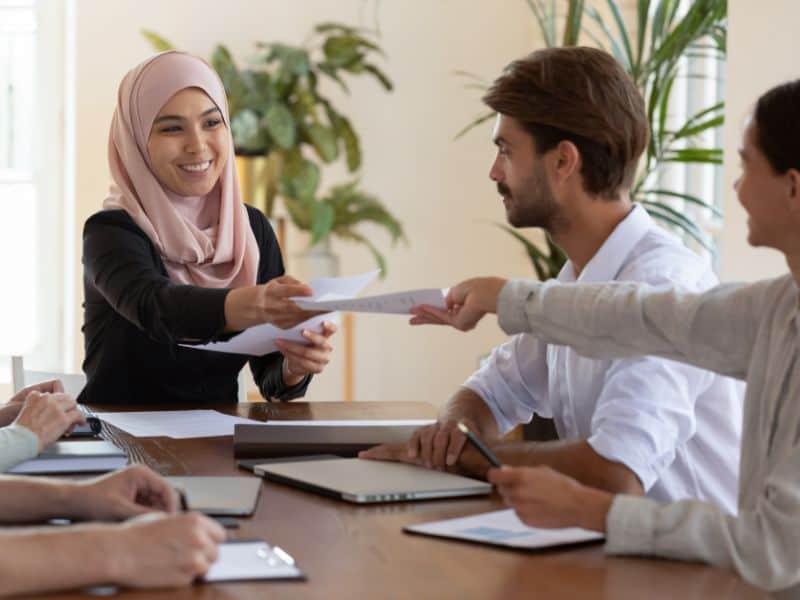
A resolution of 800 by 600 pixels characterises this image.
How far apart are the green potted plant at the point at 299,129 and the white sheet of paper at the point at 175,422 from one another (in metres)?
3.78

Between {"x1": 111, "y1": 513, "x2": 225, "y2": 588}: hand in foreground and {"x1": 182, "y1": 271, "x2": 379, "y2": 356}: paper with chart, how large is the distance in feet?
3.75

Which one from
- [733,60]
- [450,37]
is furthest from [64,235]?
[733,60]

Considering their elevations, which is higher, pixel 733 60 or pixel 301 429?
pixel 733 60

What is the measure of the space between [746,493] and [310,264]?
5152 millimetres

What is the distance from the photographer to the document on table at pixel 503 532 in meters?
1.59

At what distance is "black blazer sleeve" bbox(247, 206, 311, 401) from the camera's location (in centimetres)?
311

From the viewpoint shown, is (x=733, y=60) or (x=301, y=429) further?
(x=733, y=60)

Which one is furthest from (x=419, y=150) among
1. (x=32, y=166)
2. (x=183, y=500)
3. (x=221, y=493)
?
(x=183, y=500)

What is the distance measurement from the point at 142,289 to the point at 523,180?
0.92m

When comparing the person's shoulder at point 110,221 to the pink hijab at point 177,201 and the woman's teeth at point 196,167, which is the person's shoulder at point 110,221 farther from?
the woman's teeth at point 196,167

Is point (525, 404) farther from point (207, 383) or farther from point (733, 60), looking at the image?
point (733, 60)

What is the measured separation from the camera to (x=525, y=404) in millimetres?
2676

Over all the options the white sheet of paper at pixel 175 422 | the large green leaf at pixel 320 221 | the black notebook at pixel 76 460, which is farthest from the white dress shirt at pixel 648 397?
the large green leaf at pixel 320 221

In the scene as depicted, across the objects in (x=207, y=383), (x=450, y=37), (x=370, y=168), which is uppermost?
(x=450, y=37)
